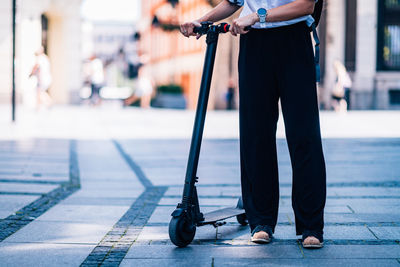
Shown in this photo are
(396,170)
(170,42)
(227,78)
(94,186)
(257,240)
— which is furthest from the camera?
(170,42)

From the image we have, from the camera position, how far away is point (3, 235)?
3.77 metres

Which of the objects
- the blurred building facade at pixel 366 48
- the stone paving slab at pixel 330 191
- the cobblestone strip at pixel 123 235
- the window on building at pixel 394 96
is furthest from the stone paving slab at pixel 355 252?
the window on building at pixel 394 96

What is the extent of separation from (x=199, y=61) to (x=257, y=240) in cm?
3280

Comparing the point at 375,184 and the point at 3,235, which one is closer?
the point at 3,235

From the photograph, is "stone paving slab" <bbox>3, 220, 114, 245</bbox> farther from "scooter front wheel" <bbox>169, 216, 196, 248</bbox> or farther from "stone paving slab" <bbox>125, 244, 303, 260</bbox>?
"scooter front wheel" <bbox>169, 216, 196, 248</bbox>

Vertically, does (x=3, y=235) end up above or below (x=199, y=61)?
below

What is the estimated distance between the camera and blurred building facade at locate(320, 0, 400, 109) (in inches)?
1176

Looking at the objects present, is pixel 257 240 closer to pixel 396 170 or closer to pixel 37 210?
pixel 37 210

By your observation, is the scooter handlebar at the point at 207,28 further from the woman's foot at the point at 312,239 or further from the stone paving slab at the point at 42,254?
the stone paving slab at the point at 42,254

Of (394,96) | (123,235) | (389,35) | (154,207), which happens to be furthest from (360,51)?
(123,235)

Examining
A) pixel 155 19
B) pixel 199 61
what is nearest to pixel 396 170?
pixel 155 19

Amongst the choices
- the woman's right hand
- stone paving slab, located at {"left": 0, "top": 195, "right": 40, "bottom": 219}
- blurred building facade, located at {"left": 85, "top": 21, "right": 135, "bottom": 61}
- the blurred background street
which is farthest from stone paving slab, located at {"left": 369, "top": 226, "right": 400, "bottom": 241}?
blurred building facade, located at {"left": 85, "top": 21, "right": 135, "bottom": 61}

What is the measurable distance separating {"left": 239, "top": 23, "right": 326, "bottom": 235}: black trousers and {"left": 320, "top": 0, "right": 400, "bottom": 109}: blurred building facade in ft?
86.6

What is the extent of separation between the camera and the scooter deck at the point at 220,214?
144 inches
